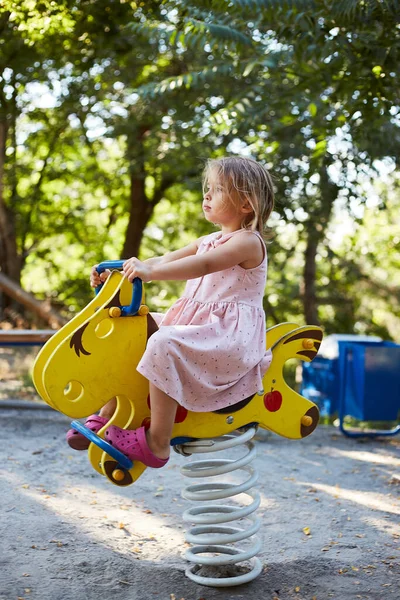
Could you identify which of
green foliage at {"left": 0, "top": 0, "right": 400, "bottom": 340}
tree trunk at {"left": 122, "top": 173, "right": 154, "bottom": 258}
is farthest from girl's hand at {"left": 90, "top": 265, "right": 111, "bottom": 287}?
tree trunk at {"left": 122, "top": 173, "right": 154, "bottom": 258}

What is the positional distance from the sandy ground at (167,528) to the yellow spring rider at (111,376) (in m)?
0.68

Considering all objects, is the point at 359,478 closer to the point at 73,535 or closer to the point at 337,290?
the point at 73,535

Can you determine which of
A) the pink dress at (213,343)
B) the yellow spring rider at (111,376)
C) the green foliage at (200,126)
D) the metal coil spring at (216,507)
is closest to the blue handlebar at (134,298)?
the yellow spring rider at (111,376)

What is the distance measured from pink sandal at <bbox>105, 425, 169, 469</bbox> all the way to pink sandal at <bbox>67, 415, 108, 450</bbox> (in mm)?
135

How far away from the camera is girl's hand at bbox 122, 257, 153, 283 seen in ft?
8.34

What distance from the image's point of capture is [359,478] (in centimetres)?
532

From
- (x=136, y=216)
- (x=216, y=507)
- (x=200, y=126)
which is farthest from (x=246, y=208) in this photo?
(x=136, y=216)

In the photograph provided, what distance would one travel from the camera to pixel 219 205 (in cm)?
286

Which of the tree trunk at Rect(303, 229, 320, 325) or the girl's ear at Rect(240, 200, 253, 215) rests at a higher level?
the girl's ear at Rect(240, 200, 253, 215)

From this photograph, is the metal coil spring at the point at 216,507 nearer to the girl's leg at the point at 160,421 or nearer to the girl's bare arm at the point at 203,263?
the girl's leg at the point at 160,421

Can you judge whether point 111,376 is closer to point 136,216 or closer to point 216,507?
point 216,507

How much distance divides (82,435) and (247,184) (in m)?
1.13

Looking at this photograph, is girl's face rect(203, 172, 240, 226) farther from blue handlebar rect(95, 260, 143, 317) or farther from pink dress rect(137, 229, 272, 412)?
blue handlebar rect(95, 260, 143, 317)

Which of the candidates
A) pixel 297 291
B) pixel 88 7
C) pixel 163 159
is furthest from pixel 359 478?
pixel 297 291
